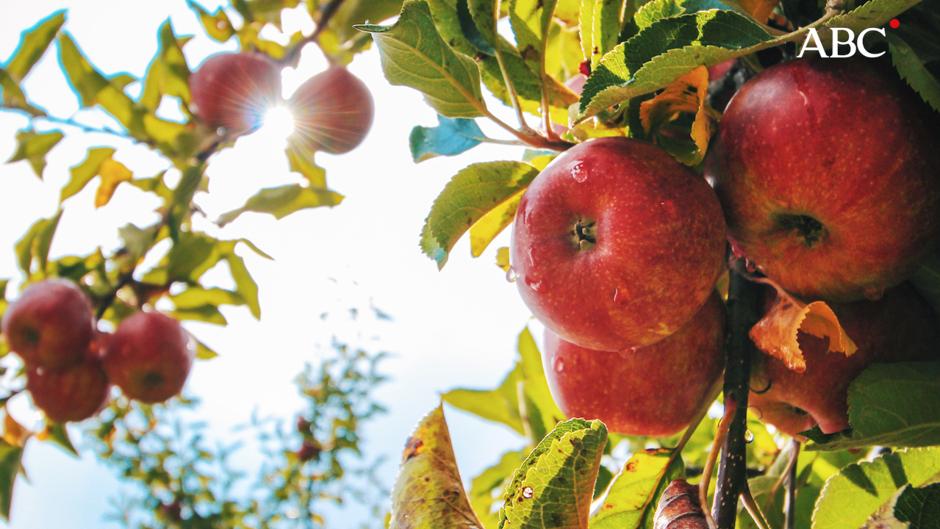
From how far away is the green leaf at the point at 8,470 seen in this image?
2.14m

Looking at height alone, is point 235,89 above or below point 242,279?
above

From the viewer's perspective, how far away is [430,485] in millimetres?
631

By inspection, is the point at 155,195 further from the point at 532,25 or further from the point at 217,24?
the point at 532,25

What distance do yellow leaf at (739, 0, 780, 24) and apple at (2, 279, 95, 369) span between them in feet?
5.79

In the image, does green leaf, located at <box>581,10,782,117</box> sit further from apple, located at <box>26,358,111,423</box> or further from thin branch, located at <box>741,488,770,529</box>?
apple, located at <box>26,358,111,423</box>

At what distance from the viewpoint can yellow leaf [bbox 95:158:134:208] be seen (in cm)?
206

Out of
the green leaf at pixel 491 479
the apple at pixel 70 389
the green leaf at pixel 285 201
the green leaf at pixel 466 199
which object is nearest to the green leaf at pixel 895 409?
the green leaf at pixel 466 199

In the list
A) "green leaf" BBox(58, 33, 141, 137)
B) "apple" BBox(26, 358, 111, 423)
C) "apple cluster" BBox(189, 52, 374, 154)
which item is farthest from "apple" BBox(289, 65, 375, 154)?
"apple" BBox(26, 358, 111, 423)

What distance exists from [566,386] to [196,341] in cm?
180

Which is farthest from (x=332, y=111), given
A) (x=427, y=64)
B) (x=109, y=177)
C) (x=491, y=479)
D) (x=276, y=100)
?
(x=427, y=64)

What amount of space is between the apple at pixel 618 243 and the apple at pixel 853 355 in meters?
0.13

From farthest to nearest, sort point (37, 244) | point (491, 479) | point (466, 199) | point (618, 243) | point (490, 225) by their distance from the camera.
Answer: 1. point (37, 244)
2. point (491, 479)
3. point (490, 225)
4. point (466, 199)
5. point (618, 243)

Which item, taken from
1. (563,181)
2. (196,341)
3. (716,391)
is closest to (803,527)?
(716,391)

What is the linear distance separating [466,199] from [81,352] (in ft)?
5.39
